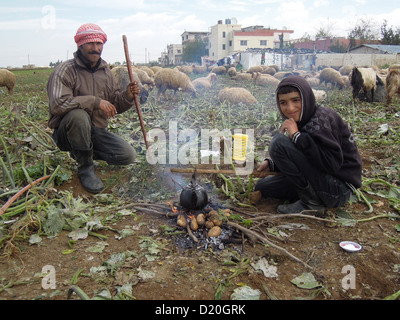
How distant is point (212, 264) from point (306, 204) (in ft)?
3.47

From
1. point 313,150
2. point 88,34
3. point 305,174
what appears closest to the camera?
point 313,150

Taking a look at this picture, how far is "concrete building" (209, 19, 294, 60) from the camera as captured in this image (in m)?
46.5

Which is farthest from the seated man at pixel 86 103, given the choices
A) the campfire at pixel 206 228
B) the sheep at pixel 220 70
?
the sheep at pixel 220 70

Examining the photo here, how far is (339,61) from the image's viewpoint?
26.8 metres

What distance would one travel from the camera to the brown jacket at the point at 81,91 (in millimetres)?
2912

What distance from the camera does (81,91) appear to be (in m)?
3.12

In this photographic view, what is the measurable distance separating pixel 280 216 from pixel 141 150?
2.28m

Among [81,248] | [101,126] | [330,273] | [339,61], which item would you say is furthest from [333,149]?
[339,61]

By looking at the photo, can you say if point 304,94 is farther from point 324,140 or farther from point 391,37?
point 391,37

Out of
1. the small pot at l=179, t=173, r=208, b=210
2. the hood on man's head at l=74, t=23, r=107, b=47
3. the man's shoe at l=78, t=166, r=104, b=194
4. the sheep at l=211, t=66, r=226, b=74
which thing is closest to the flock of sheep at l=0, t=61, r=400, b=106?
the hood on man's head at l=74, t=23, r=107, b=47

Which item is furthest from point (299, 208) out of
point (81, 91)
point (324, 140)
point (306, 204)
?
point (81, 91)

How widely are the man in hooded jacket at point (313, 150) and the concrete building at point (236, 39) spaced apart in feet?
151

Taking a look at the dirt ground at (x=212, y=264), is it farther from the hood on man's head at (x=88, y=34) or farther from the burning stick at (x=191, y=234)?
the hood on man's head at (x=88, y=34)

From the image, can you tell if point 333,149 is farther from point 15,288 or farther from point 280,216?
point 15,288
